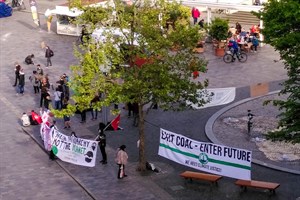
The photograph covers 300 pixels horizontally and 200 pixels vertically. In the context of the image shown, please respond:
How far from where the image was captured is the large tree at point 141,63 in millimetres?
22859

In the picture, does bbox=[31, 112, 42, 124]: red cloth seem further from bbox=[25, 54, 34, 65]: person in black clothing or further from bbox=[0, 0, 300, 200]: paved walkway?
bbox=[25, 54, 34, 65]: person in black clothing

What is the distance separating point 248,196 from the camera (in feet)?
70.9

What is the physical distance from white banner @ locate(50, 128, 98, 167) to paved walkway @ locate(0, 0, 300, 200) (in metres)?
0.36

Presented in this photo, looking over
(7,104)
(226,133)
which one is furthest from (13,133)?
(226,133)

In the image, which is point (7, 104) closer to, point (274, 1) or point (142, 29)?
point (142, 29)

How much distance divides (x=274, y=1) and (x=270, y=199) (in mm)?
6052

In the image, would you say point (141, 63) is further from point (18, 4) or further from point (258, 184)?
point (18, 4)

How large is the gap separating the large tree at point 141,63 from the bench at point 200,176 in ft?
5.97

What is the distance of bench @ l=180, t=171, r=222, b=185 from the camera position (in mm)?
22312

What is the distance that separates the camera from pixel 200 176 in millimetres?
22578

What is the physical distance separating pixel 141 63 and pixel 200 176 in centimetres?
409

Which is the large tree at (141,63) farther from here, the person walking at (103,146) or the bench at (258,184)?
the bench at (258,184)

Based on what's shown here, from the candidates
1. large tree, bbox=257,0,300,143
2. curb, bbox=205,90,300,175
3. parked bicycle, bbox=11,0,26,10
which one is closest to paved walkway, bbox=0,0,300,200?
curb, bbox=205,90,300,175

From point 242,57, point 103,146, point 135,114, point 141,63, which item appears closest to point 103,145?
point 103,146
